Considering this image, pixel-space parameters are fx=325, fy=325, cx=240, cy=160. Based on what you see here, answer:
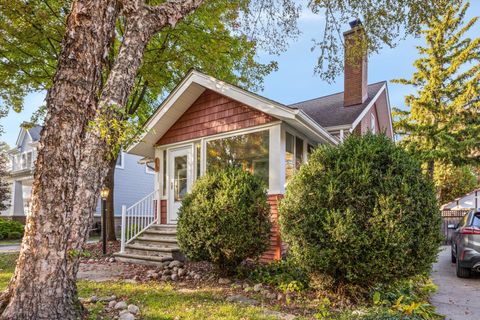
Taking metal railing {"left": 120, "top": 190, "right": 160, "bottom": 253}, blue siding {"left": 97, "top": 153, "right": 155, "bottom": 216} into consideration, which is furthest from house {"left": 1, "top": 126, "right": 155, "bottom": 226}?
metal railing {"left": 120, "top": 190, "right": 160, "bottom": 253}

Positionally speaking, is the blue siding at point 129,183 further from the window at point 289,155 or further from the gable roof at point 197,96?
the window at point 289,155

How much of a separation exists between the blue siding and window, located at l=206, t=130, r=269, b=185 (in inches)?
443

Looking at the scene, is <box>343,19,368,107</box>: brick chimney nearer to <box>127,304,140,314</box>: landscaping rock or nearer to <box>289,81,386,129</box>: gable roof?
<box>289,81,386,129</box>: gable roof

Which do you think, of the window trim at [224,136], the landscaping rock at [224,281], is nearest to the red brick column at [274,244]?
the window trim at [224,136]

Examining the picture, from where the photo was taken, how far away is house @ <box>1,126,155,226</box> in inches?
719

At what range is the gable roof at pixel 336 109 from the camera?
8984mm

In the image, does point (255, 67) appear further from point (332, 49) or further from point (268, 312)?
point (268, 312)

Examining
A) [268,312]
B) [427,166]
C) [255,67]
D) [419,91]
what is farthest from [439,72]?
[268,312]

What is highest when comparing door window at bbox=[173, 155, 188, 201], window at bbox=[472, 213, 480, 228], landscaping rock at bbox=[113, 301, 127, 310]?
door window at bbox=[173, 155, 188, 201]

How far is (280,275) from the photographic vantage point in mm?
5230

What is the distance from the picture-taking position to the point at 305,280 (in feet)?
16.1

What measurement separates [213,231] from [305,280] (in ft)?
5.26

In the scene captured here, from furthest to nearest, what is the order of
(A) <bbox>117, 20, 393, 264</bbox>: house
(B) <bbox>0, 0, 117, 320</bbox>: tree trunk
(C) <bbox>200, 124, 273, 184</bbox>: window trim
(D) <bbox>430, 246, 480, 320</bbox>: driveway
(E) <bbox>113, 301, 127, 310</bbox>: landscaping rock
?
(C) <bbox>200, 124, 273, 184</bbox>: window trim → (A) <bbox>117, 20, 393, 264</bbox>: house → (D) <bbox>430, 246, 480, 320</bbox>: driveway → (E) <bbox>113, 301, 127, 310</bbox>: landscaping rock → (B) <bbox>0, 0, 117, 320</bbox>: tree trunk

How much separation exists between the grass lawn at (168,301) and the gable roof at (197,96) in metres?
2.30
